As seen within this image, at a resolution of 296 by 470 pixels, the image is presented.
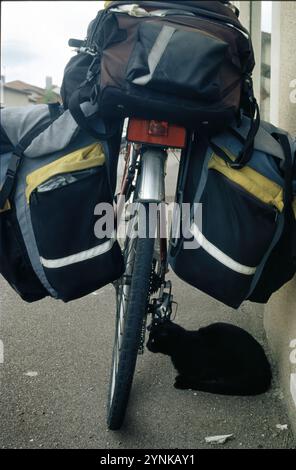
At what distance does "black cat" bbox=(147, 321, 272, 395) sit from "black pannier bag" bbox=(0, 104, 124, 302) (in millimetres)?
644

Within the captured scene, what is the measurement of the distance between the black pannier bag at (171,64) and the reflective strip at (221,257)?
35cm

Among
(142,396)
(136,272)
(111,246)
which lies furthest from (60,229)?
(142,396)

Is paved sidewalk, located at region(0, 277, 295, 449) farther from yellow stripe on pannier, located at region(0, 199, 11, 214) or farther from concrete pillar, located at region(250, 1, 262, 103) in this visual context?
concrete pillar, located at region(250, 1, 262, 103)

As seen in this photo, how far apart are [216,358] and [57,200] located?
119cm

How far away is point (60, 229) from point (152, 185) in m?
0.33

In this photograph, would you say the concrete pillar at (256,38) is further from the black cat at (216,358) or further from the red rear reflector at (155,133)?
the red rear reflector at (155,133)

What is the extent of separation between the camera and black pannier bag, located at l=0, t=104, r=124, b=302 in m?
1.52

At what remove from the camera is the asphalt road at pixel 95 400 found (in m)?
1.86

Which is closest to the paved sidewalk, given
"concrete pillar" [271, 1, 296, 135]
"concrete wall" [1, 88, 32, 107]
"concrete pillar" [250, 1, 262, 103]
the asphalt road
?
the asphalt road

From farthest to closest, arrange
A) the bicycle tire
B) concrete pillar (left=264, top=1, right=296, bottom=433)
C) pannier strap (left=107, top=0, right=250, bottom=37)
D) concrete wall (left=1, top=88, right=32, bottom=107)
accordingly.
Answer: concrete wall (left=1, top=88, right=32, bottom=107), concrete pillar (left=264, top=1, right=296, bottom=433), the bicycle tire, pannier strap (left=107, top=0, right=250, bottom=37)

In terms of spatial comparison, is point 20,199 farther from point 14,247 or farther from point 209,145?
point 209,145

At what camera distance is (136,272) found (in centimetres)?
164

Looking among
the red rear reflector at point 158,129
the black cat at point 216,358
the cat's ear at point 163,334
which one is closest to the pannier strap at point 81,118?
the red rear reflector at point 158,129

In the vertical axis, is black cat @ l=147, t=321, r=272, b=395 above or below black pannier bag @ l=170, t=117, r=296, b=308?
below
